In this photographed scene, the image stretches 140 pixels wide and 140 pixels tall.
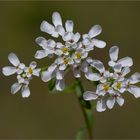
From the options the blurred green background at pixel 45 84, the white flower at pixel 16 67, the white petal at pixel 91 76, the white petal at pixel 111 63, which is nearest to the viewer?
the white petal at pixel 91 76

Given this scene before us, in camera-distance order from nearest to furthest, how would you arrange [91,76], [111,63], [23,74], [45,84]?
1. [91,76]
2. [111,63]
3. [23,74]
4. [45,84]

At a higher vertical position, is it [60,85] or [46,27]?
[46,27]

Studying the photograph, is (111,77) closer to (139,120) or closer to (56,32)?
(56,32)

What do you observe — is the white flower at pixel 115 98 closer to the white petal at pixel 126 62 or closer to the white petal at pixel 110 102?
the white petal at pixel 110 102

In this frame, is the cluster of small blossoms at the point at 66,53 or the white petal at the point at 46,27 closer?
the cluster of small blossoms at the point at 66,53

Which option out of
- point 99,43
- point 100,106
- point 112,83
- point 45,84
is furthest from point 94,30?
point 45,84


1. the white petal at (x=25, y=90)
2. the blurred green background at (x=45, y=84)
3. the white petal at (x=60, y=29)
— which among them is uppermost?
the white petal at (x=60, y=29)

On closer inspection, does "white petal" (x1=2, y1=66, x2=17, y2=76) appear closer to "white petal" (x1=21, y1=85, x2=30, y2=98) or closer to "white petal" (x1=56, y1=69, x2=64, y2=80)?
"white petal" (x1=21, y1=85, x2=30, y2=98)

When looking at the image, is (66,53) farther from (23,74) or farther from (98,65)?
(23,74)

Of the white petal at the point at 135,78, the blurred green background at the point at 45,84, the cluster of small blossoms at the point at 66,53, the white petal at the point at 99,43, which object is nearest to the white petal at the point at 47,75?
the cluster of small blossoms at the point at 66,53
